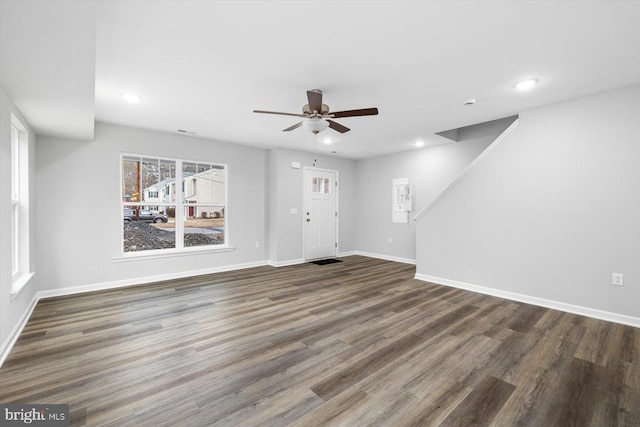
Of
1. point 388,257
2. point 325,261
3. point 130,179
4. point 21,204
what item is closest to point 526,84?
point 388,257

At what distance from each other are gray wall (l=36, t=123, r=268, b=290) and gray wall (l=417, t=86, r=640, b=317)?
4690 millimetres

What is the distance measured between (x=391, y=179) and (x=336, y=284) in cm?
321

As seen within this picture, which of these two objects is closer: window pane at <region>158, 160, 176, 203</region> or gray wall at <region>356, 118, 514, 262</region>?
window pane at <region>158, 160, 176, 203</region>

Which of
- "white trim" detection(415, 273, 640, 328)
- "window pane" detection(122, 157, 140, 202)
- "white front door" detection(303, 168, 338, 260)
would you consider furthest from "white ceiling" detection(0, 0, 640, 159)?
"white front door" detection(303, 168, 338, 260)

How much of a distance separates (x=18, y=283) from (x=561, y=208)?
626 centimetres

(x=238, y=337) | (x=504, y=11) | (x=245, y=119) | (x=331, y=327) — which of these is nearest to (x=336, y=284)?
(x=331, y=327)

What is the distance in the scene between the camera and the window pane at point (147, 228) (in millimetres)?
4613

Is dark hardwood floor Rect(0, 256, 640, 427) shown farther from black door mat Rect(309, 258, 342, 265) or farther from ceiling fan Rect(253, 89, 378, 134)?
black door mat Rect(309, 258, 342, 265)

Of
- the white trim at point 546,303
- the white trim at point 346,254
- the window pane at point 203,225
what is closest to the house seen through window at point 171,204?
the window pane at point 203,225

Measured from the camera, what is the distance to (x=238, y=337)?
2725 mm

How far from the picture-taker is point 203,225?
5.41 m

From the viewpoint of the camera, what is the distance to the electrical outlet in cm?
310

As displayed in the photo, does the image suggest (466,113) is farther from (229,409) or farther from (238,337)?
(229,409)

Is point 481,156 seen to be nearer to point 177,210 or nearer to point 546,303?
point 546,303
